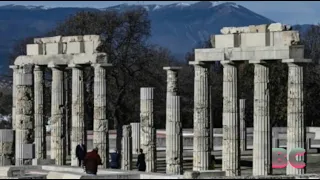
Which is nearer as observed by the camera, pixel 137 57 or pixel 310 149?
pixel 310 149

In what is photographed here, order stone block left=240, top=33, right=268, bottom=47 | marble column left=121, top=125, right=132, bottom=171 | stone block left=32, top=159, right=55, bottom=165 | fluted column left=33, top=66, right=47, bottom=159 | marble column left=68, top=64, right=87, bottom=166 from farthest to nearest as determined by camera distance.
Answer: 1. fluted column left=33, top=66, right=47, bottom=159
2. marble column left=68, top=64, right=87, bottom=166
3. marble column left=121, top=125, right=132, bottom=171
4. stone block left=32, top=159, right=55, bottom=165
5. stone block left=240, top=33, right=268, bottom=47

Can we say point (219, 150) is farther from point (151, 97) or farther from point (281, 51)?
point (281, 51)

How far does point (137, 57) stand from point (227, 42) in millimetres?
32650

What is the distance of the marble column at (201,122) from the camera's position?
51.8 meters

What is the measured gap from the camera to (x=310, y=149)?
233ft

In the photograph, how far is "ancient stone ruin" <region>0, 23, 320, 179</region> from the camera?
47.8m

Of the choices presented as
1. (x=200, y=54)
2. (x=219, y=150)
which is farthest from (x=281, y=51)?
(x=219, y=150)

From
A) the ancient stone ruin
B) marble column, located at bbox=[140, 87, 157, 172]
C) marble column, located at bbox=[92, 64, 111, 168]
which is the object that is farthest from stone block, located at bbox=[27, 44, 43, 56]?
marble column, located at bbox=[140, 87, 157, 172]

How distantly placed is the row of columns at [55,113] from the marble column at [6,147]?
36 cm

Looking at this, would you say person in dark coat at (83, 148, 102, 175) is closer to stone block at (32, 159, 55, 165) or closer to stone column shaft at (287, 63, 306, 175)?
stone column shaft at (287, 63, 306, 175)

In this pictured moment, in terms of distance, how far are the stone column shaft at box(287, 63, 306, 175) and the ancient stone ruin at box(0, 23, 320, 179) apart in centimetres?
4

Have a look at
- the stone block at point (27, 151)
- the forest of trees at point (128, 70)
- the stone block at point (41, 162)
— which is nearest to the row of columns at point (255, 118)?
the stone block at point (41, 162)

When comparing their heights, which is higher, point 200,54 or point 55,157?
point 200,54

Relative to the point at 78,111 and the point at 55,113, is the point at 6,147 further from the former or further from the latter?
the point at 55,113
